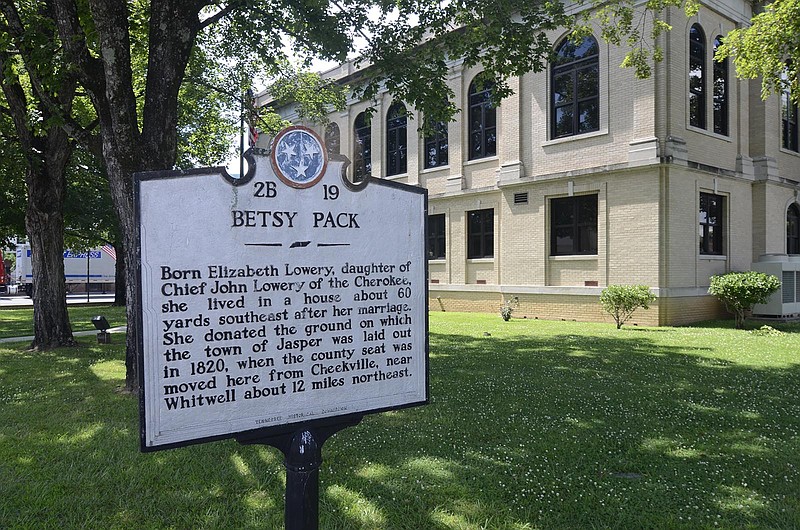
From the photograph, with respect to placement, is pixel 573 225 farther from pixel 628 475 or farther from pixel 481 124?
pixel 628 475

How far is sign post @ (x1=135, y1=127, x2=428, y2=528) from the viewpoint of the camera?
2.46 meters

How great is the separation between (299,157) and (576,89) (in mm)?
18082

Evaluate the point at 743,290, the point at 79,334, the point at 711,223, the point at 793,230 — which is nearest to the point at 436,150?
the point at 711,223

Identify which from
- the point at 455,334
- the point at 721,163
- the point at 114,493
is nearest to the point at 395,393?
A: the point at 114,493

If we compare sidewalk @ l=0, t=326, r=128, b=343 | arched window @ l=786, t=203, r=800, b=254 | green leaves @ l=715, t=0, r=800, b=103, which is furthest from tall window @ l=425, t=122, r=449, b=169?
green leaves @ l=715, t=0, r=800, b=103

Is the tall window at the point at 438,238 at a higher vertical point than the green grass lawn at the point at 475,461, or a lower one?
higher

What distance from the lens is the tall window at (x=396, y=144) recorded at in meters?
25.9

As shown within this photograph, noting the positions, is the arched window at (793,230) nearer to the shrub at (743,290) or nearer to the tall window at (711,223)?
the tall window at (711,223)

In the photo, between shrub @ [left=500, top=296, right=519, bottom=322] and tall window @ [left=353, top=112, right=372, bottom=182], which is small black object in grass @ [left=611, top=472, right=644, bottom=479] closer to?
shrub @ [left=500, top=296, right=519, bottom=322]

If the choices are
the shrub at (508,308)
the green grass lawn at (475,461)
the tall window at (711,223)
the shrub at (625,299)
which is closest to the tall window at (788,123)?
the tall window at (711,223)

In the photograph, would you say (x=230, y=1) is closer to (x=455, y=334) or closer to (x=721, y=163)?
(x=455, y=334)

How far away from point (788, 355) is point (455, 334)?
23.1ft

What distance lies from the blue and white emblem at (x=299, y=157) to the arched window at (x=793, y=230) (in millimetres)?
22811

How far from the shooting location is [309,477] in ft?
9.27
